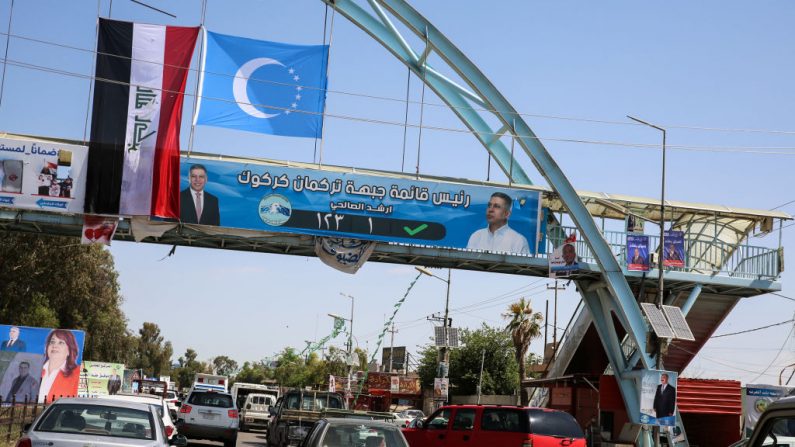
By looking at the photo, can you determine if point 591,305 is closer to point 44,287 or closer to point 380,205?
point 380,205

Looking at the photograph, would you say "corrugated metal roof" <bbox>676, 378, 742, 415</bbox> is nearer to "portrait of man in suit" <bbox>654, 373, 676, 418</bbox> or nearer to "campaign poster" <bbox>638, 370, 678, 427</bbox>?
"campaign poster" <bbox>638, 370, 678, 427</bbox>

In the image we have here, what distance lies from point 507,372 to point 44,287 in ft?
115

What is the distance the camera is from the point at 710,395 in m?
34.5

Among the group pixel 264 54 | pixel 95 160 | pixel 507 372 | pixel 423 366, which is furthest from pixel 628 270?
pixel 423 366

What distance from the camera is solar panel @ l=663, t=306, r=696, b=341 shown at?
31.5m

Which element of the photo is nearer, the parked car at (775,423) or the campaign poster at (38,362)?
the parked car at (775,423)

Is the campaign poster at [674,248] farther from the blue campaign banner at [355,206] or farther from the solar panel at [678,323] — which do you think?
the blue campaign banner at [355,206]

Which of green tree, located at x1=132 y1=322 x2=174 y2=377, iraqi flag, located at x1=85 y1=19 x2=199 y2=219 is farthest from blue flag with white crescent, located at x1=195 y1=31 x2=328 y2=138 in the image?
green tree, located at x1=132 y1=322 x2=174 y2=377

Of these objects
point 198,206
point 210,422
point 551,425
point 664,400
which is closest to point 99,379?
point 198,206

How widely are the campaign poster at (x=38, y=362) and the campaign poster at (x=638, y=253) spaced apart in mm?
23684

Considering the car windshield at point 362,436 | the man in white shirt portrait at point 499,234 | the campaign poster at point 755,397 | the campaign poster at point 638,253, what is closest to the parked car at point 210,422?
the man in white shirt portrait at point 499,234

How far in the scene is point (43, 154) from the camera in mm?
29766

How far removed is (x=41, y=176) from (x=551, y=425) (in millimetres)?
18006

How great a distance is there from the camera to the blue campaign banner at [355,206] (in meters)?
30.6
